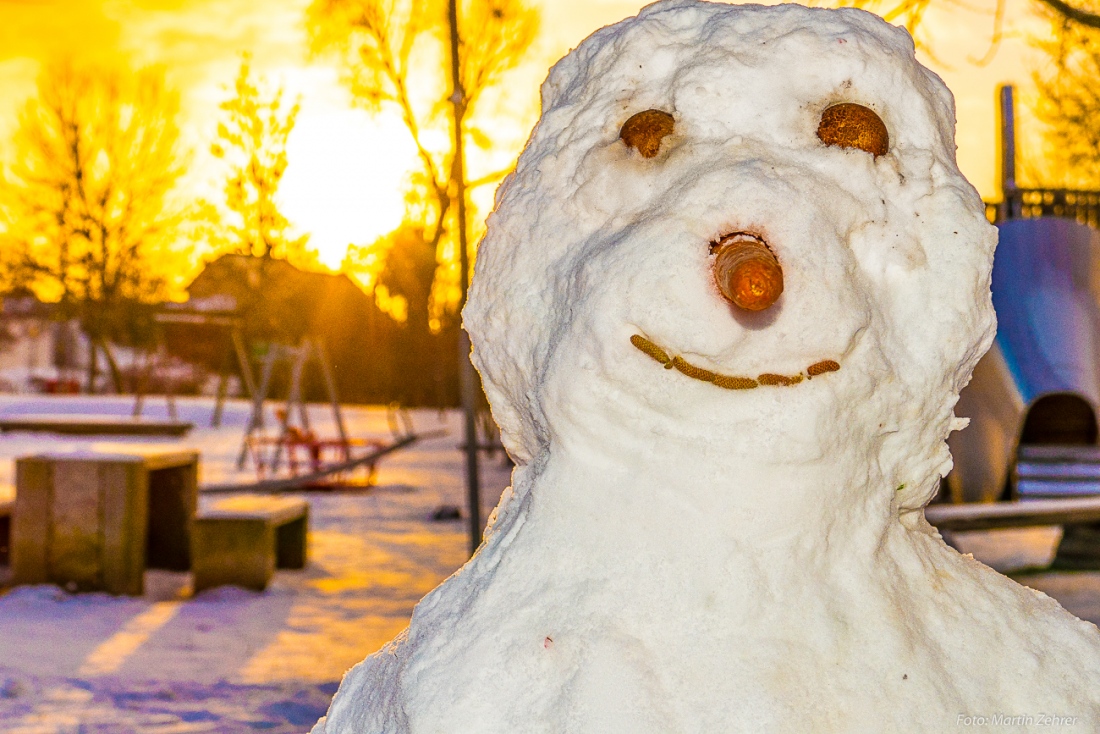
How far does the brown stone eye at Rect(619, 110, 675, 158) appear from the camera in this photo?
5.31ft

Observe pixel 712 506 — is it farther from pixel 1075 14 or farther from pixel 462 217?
pixel 1075 14

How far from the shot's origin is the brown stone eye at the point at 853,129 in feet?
5.25

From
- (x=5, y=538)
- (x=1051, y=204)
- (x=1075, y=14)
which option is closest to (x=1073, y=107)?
(x=1051, y=204)

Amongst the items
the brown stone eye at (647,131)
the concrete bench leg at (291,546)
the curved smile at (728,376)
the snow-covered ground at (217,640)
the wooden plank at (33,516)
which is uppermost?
the brown stone eye at (647,131)

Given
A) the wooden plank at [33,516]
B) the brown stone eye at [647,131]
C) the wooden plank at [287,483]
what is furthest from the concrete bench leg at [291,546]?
the brown stone eye at [647,131]

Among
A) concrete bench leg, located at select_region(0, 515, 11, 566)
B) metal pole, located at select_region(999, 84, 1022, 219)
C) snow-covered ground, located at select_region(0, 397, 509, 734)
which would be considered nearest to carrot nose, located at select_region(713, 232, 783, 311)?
snow-covered ground, located at select_region(0, 397, 509, 734)

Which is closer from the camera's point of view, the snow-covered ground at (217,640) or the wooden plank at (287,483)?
the snow-covered ground at (217,640)

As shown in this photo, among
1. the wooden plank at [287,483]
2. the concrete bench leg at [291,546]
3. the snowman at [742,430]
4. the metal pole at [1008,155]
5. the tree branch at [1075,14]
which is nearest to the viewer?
the snowman at [742,430]

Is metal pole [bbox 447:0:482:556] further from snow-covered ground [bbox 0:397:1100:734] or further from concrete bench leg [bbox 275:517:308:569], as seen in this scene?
concrete bench leg [bbox 275:517:308:569]

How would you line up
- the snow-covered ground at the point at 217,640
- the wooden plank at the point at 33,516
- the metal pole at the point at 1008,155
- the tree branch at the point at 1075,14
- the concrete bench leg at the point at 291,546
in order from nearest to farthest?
the snow-covered ground at the point at 217,640 < the tree branch at the point at 1075,14 < the wooden plank at the point at 33,516 < the concrete bench leg at the point at 291,546 < the metal pole at the point at 1008,155

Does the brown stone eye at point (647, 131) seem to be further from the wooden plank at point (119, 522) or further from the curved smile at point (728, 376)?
the wooden plank at point (119, 522)

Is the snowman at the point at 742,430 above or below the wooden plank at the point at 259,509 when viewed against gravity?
above

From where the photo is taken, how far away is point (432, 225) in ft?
52.7

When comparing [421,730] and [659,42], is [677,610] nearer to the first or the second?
[421,730]
